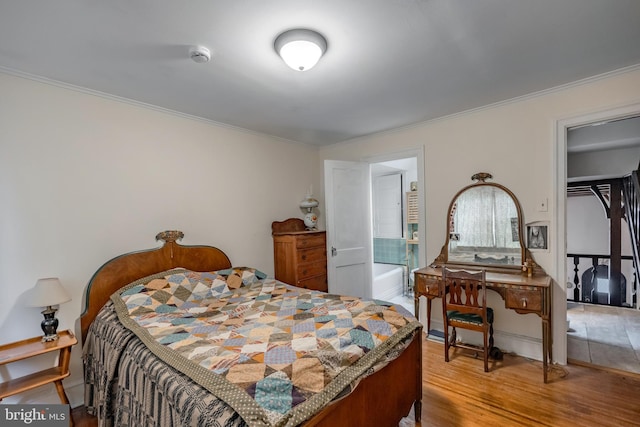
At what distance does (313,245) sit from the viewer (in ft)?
11.8

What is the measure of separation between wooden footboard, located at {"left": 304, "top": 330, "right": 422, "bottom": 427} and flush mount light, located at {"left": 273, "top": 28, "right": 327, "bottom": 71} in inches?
72.0

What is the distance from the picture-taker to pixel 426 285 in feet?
9.51

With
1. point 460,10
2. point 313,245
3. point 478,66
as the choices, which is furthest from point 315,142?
point 460,10

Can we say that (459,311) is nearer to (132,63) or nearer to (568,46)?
(568,46)

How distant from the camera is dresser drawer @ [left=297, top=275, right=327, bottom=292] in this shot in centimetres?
347

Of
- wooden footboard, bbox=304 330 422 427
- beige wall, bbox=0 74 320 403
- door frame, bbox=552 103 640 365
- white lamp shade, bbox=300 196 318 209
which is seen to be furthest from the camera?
white lamp shade, bbox=300 196 318 209

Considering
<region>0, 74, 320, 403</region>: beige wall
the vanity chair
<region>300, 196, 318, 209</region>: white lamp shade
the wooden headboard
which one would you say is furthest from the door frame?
the wooden headboard

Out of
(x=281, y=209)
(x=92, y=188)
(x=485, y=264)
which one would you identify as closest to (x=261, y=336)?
(x=92, y=188)

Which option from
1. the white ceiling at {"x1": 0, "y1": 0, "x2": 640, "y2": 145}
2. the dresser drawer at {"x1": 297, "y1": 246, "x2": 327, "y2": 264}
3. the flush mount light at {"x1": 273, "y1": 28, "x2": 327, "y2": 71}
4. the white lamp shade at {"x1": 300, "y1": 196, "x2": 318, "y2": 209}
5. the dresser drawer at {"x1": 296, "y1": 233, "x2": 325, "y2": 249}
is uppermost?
the white ceiling at {"x1": 0, "y1": 0, "x2": 640, "y2": 145}

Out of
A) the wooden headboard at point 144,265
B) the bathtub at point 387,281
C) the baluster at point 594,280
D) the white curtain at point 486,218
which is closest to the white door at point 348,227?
the bathtub at point 387,281

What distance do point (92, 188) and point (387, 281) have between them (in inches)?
167

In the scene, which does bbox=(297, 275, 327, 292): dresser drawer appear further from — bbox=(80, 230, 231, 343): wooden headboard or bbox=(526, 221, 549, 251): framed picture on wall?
bbox=(526, 221, 549, 251): framed picture on wall

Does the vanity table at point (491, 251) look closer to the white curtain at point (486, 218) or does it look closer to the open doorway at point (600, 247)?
the white curtain at point (486, 218)

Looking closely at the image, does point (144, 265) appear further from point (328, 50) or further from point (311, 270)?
point (328, 50)
